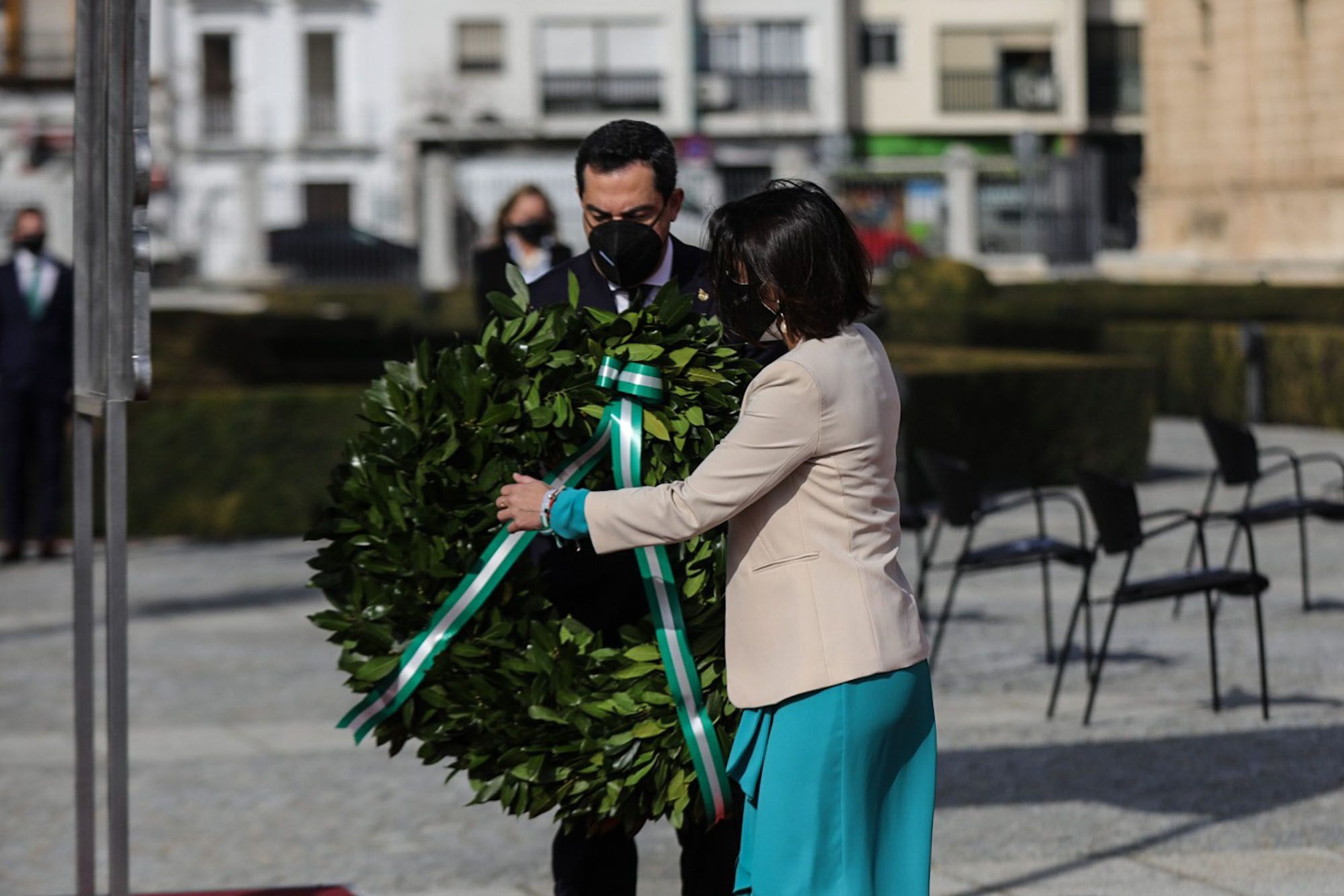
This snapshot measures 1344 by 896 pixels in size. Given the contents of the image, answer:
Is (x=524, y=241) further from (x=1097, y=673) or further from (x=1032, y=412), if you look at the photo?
(x=1032, y=412)

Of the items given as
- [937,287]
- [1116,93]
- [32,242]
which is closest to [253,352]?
[32,242]

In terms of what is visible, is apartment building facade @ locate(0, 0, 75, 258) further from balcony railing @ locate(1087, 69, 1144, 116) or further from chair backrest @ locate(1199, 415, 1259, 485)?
chair backrest @ locate(1199, 415, 1259, 485)

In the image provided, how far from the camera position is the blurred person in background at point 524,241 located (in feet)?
32.2

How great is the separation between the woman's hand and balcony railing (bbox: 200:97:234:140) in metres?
47.9

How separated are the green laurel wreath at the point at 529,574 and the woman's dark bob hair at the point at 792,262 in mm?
362

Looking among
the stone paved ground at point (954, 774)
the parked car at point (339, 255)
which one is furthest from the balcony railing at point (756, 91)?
the stone paved ground at point (954, 774)

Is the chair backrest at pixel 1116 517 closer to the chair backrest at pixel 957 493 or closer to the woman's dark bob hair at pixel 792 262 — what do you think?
the chair backrest at pixel 957 493

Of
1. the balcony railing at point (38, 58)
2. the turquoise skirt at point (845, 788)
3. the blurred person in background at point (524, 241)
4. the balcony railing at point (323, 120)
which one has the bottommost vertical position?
the turquoise skirt at point (845, 788)

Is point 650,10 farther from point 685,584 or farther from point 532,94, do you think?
point 685,584

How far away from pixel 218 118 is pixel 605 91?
8.86 metres

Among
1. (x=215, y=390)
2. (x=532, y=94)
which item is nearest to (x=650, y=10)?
(x=532, y=94)

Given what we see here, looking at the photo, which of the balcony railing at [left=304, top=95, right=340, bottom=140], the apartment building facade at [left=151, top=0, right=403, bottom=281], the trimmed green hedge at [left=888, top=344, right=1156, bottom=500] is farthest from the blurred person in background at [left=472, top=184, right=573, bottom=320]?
the balcony railing at [left=304, top=95, right=340, bottom=140]

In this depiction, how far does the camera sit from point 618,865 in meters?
4.45

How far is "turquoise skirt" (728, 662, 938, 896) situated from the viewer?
359 cm
